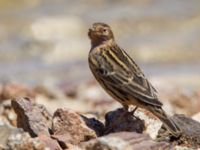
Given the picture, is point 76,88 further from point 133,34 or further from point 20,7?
point 20,7

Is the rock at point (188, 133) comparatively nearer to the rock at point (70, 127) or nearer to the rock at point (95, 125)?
the rock at point (95, 125)

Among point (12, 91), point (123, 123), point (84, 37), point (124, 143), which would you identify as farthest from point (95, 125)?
point (84, 37)

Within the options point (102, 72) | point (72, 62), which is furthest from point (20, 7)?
point (102, 72)

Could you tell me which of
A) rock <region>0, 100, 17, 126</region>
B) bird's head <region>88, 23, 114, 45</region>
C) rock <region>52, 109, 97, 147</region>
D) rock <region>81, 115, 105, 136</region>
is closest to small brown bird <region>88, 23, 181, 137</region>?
bird's head <region>88, 23, 114, 45</region>

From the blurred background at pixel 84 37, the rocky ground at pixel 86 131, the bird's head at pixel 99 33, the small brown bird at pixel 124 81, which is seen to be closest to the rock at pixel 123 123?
the rocky ground at pixel 86 131

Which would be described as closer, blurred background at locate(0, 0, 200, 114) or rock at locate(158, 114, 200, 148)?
rock at locate(158, 114, 200, 148)

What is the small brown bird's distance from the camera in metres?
7.72

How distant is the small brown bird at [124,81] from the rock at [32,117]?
620mm

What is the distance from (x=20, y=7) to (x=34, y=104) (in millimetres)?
17670

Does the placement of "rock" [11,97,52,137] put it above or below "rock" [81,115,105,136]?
above

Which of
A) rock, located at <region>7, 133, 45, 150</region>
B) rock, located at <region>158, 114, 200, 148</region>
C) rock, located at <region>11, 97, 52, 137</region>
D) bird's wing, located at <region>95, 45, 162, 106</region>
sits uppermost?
bird's wing, located at <region>95, 45, 162, 106</region>

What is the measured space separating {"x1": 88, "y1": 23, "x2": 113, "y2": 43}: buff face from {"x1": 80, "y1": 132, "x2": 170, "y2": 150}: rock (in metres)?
1.54

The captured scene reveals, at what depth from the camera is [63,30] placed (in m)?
23.0

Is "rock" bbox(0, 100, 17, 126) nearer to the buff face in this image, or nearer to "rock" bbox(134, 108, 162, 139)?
the buff face
